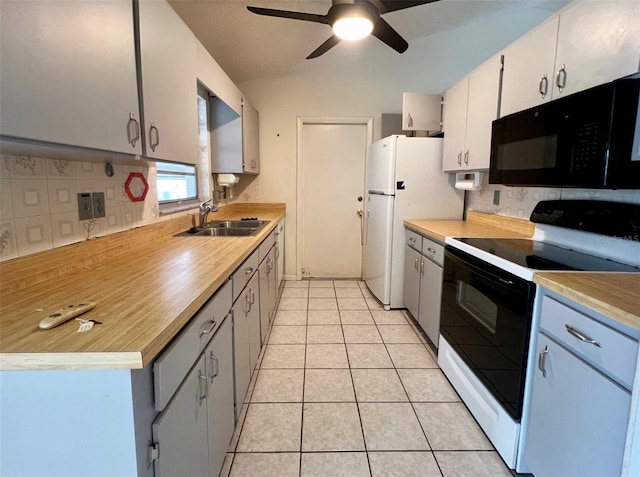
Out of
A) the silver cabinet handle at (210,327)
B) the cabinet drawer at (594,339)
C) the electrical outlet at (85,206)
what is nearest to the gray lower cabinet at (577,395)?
the cabinet drawer at (594,339)

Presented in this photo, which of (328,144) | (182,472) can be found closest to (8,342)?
(182,472)

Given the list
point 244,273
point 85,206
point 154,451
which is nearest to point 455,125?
point 244,273

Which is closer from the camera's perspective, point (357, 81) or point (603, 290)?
point (603, 290)

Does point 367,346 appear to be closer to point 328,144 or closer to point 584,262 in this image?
point 584,262

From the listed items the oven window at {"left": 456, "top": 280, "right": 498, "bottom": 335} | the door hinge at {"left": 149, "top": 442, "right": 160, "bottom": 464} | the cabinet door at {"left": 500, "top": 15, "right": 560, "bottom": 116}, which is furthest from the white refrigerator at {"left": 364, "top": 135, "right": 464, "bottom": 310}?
the door hinge at {"left": 149, "top": 442, "right": 160, "bottom": 464}

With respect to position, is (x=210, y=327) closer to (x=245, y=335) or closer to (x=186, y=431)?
(x=186, y=431)

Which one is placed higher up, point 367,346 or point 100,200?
point 100,200

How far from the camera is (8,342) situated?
2.41 feet

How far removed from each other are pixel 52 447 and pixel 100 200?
3.58ft

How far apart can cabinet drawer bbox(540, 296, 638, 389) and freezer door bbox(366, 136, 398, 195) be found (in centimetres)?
200

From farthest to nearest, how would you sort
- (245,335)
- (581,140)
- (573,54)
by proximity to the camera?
1. (245,335)
2. (573,54)
3. (581,140)

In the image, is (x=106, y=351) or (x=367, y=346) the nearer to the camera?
(x=106, y=351)

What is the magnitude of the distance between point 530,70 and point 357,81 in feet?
7.79

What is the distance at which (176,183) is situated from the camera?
2.71m
